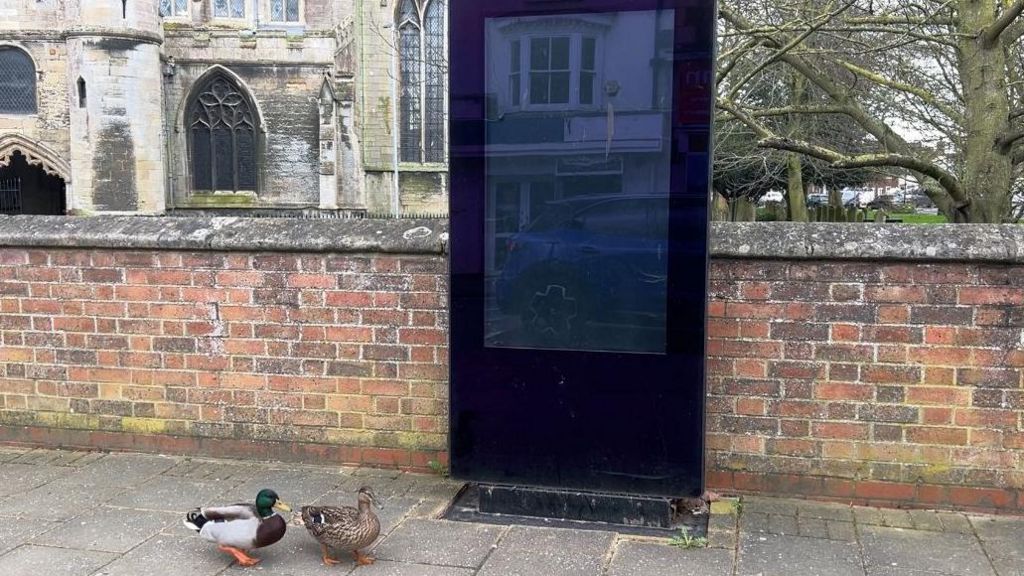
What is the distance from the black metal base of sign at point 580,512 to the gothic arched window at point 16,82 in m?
27.4

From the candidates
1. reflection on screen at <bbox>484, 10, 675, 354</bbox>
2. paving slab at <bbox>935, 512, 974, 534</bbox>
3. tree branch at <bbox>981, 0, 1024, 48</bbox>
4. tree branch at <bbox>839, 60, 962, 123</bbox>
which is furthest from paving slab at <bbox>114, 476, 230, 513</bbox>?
tree branch at <bbox>839, 60, 962, 123</bbox>

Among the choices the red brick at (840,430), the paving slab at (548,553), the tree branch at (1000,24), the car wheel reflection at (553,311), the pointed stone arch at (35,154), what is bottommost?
the paving slab at (548,553)

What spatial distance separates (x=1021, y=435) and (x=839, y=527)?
1.02 m

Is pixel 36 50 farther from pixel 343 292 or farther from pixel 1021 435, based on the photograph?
pixel 1021 435

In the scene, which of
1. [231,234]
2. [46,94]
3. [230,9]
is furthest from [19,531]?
[230,9]

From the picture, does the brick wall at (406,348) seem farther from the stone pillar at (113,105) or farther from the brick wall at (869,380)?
the stone pillar at (113,105)

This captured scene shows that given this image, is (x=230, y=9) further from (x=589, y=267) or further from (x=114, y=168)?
(x=589, y=267)

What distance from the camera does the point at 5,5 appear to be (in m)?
25.4

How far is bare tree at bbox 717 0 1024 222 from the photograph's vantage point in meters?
7.98

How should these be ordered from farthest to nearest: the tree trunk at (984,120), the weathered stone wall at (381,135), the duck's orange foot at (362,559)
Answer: the weathered stone wall at (381,135) → the tree trunk at (984,120) → the duck's orange foot at (362,559)

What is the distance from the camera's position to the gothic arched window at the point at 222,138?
27719 mm

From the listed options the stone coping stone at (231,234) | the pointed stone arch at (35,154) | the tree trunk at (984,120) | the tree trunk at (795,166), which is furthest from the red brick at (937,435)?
the pointed stone arch at (35,154)

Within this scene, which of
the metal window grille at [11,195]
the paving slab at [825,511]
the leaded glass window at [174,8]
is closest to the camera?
the paving slab at [825,511]

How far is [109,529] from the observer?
3990 millimetres
